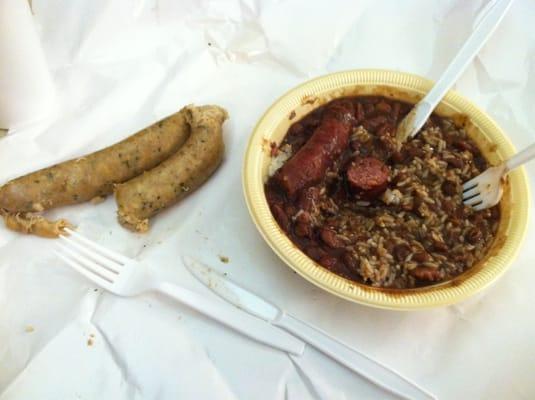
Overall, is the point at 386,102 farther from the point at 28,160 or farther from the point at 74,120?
the point at 28,160

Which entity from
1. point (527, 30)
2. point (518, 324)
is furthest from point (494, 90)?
point (518, 324)

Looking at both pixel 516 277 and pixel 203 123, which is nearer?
pixel 516 277

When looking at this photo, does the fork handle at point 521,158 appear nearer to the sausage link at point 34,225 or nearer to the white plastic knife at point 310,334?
the white plastic knife at point 310,334

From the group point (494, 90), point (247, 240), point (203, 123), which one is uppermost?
point (494, 90)

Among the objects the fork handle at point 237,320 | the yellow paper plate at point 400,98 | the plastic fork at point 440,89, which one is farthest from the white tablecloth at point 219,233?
the plastic fork at point 440,89

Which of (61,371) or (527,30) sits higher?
(527,30)

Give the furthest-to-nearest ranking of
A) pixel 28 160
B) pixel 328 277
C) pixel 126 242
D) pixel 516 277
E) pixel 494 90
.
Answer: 1. pixel 494 90
2. pixel 28 160
3. pixel 126 242
4. pixel 516 277
5. pixel 328 277

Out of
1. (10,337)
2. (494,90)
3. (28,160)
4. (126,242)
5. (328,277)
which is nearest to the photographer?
(328,277)
